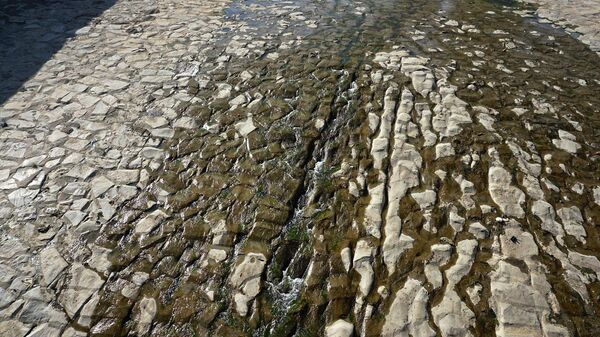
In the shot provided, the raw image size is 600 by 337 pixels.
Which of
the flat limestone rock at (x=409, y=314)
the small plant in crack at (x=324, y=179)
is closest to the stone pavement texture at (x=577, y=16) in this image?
the small plant in crack at (x=324, y=179)

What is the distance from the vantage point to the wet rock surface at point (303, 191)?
330 cm

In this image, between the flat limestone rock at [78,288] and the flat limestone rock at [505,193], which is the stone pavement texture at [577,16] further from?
the flat limestone rock at [78,288]

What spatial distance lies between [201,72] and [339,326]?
5.05 meters

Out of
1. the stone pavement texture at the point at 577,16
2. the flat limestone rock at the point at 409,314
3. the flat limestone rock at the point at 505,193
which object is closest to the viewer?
the flat limestone rock at the point at 409,314

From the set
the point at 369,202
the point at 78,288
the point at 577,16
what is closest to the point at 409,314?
the point at 369,202

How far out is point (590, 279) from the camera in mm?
3451

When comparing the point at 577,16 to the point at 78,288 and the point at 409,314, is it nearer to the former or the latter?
the point at 409,314

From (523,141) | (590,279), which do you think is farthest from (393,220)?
(523,141)

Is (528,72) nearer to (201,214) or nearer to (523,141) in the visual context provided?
(523,141)

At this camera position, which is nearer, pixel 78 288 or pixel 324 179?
pixel 78 288

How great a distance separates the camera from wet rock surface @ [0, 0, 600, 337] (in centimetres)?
330

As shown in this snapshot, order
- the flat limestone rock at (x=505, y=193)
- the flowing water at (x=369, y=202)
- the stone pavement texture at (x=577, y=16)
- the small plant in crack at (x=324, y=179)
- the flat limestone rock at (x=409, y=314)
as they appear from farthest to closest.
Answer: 1. the stone pavement texture at (x=577, y=16)
2. the small plant in crack at (x=324, y=179)
3. the flat limestone rock at (x=505, y=193)
4. the flowing water at (x=369, y=202)
5. the flat limestone rock at (x=409, y=314)

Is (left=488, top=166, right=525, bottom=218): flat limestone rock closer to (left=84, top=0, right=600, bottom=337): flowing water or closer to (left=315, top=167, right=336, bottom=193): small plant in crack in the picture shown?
(left=84, top=0, right=600, bottom=337): flowing water

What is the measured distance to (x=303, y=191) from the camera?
14.5 feet
